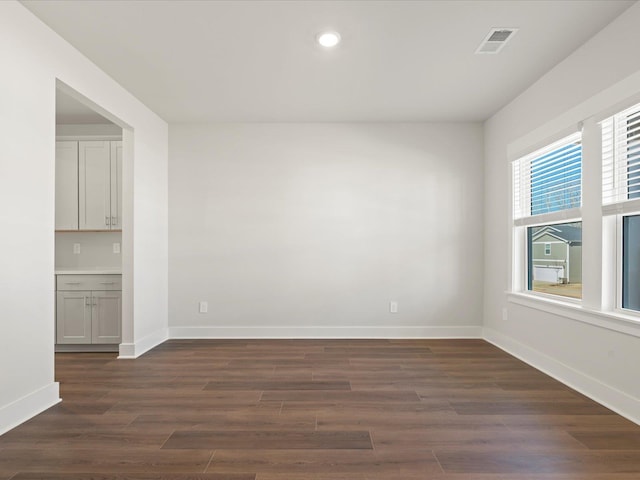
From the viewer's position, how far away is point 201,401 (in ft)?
9.93

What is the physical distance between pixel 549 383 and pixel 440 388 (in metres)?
0.95

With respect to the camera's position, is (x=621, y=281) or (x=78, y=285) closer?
(x=621, y=281)

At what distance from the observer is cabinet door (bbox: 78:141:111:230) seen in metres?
4.79

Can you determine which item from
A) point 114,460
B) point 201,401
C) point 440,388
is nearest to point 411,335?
point 440,388

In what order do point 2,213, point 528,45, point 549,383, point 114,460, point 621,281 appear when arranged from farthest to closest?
point 549,383 → point 528,45 → point 621,281 → point 2,213 → point 114,460

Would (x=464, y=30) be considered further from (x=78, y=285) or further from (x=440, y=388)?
(x=78, y=285)

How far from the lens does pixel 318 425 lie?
260 cm

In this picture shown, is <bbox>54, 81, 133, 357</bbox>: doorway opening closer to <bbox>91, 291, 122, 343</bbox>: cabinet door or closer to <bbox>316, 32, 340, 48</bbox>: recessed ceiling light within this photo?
<bbox>91, 291, 122, 343</bbox>: cabinet door

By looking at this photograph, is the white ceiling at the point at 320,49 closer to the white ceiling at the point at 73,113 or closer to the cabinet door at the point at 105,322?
the white ceiling at the point at 73,113

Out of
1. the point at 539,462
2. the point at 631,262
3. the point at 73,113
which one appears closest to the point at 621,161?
the point at 631,262

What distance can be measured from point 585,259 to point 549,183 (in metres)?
0.95

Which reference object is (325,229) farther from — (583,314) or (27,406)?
(27,406)

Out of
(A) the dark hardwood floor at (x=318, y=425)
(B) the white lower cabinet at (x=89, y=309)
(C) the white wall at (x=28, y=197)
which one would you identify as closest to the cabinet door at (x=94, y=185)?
(B) the white lower cabinet at (x=89, y=309)

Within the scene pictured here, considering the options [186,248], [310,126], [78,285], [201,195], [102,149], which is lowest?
[78,285]
